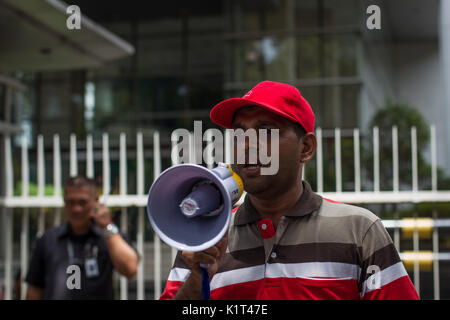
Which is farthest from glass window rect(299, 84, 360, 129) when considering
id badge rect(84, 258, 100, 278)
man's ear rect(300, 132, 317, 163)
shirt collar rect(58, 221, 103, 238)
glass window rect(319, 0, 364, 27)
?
man's ear rect(300, 132, 317, 163)

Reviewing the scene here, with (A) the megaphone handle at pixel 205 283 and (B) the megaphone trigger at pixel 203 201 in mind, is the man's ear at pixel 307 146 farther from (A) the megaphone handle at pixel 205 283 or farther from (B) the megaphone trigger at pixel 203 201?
(A) the megaphone handle at pixel 205 283

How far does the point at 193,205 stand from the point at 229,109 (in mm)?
486

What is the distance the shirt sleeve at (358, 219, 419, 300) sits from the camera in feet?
5.56

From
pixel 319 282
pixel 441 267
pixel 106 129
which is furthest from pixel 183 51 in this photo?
pixel 319 282

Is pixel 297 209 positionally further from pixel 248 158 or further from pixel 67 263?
pixel 67 263

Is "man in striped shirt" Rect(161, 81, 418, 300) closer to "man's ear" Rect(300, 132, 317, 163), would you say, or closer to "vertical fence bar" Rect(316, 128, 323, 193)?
"man's ear" Rect(300, 132, 317, 163)

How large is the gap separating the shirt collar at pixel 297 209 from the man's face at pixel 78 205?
2.24m

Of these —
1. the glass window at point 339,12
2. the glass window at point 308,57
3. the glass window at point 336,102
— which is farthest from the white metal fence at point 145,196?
the glass window at point 339,12

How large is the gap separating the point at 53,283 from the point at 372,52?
1297 cm

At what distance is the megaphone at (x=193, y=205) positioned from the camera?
4.88ft

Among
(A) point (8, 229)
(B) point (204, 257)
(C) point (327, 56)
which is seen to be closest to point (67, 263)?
(A) point (8, 229)

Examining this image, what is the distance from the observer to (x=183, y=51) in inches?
704

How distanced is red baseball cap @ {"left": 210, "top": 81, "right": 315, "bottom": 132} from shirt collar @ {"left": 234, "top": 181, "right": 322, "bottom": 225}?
22 centimetres
